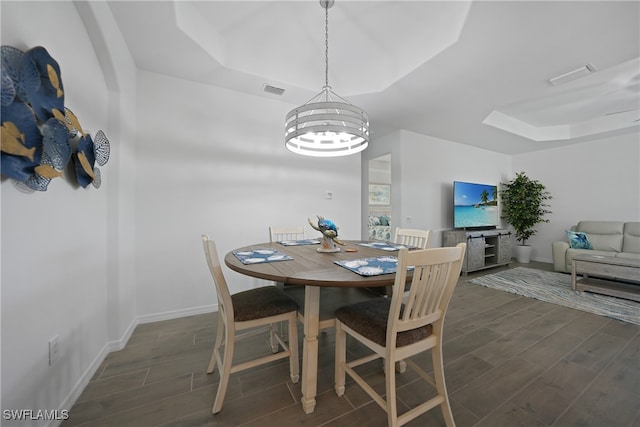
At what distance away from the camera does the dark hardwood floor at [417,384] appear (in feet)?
4.13

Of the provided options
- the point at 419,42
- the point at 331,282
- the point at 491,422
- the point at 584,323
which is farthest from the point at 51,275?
the point at 584,323

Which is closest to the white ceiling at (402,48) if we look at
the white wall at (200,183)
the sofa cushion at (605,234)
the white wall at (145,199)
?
the white wall at (200,183)

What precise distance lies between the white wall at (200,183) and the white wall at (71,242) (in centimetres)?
20

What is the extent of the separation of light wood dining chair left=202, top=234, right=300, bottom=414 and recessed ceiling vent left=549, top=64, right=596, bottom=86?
3.59 meters

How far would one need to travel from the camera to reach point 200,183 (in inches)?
101

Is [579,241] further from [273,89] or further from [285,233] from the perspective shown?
[273,89]

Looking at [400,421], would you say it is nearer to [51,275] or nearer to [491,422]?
[491,422]

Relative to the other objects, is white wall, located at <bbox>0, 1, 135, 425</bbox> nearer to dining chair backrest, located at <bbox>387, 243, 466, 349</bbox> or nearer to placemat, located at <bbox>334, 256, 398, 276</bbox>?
placemat, located at <bbox>334, 256, 398, 276</bbox>

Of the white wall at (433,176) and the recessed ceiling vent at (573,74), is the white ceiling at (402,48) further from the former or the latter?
the white wall at (433,176)

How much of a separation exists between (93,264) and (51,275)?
1.62 feet

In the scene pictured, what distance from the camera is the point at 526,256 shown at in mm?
5078

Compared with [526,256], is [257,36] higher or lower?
higher

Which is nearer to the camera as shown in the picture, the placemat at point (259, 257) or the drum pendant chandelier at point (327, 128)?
the placemat at point (259, 257)

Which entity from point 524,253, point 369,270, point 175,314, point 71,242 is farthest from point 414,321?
point 524,253
